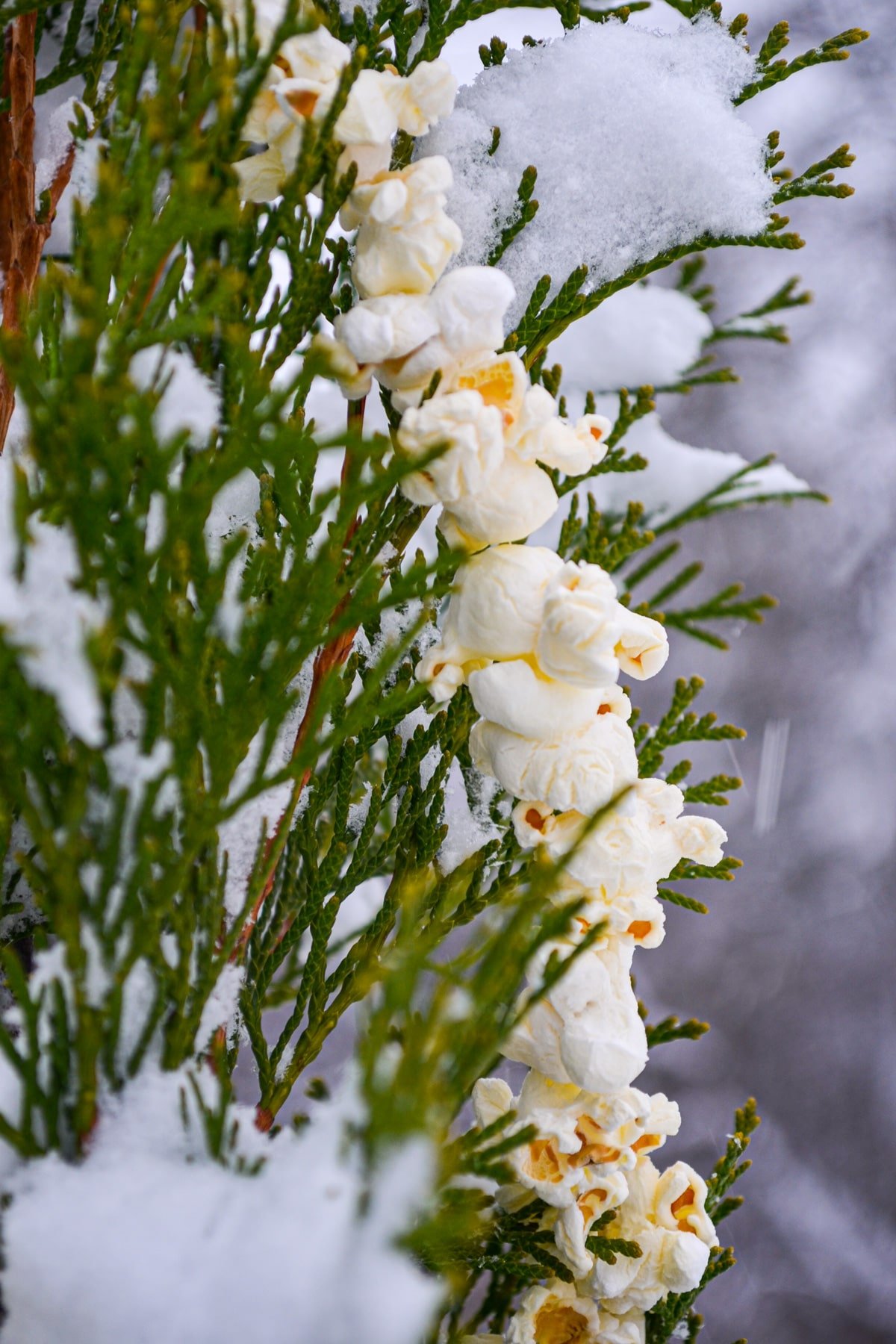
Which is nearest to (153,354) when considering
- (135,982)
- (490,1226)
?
(135,982)

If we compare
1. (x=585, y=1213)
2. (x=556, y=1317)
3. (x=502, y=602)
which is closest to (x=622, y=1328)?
(x=556, y=1317)

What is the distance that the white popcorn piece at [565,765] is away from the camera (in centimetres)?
58

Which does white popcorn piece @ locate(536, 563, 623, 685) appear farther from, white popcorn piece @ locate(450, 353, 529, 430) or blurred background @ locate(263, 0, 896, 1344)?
blurred background @ locate(263, 0, 896, 1344)

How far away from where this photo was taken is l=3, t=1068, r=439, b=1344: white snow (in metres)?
0.37

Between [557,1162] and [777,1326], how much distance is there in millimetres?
1231

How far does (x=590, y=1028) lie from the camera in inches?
23.4

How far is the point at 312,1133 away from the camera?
416 millimetres

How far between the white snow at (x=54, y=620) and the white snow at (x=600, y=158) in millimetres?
401

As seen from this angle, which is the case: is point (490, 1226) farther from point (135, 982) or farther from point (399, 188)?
point (399, 188)

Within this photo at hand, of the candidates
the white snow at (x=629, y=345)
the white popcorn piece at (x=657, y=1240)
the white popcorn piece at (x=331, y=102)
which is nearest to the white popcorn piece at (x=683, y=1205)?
the white popcorn piece at (x=657, y=1240)

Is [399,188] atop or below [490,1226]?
atop

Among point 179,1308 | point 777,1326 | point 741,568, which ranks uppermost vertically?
point 741,568

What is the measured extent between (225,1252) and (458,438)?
377mm

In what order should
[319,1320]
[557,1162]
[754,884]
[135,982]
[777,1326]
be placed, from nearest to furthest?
[319,1320] → [135,982] → [557,1162] → [777,1326] → [754,884]
